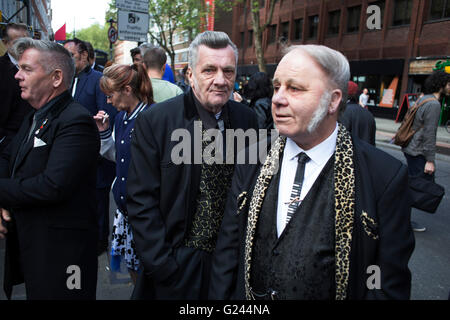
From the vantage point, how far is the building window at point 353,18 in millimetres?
22930

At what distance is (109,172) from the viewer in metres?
3.81

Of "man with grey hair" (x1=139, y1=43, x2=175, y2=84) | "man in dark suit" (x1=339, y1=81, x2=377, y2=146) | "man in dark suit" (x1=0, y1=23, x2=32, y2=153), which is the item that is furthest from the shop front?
"man in dark suit" (x1=0, y1=23, x2=32, y2=153)

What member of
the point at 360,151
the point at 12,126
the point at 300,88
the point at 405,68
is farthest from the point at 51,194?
the point at 405,68

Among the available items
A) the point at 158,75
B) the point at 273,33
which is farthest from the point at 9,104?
the point at 273,33

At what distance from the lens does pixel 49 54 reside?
6.98ft

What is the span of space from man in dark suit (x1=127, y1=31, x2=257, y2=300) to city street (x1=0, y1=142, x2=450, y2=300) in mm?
1427

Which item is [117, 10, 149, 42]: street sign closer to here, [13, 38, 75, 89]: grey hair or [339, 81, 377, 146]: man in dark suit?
[339, 81, 377, 146]: man in dark suit

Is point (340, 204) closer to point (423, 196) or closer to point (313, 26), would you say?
point (423, 196)

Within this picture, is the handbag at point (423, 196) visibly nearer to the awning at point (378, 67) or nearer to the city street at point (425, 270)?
the city street at point (425, 270)

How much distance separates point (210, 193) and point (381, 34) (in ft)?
74.8

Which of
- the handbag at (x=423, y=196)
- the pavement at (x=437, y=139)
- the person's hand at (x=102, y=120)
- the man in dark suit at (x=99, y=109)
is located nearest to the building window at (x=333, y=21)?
the pavement at (x=437, y=139)

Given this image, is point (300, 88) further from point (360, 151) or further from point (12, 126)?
point (12, 126)

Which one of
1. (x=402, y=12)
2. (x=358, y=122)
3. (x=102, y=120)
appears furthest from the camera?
(x=402, y=12)

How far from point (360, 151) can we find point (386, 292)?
597 millimetres
